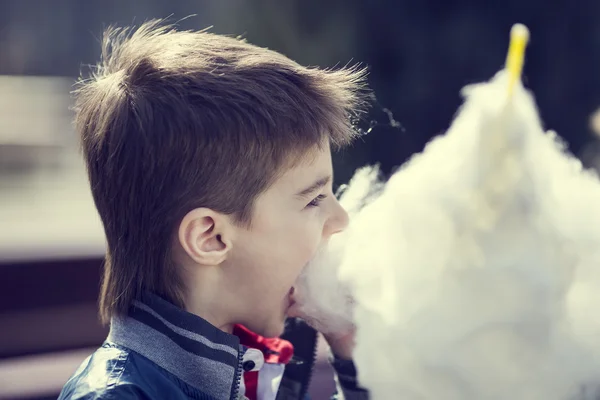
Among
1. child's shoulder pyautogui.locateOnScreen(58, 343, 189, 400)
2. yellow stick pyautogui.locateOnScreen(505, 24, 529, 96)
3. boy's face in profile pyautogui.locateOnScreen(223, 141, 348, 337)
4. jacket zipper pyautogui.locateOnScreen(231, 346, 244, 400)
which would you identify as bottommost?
child's shoulder pyautogui.locateOnScreen(58, 343, 189, 400)

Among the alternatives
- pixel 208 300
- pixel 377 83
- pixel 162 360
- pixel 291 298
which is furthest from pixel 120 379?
pixel 377 83

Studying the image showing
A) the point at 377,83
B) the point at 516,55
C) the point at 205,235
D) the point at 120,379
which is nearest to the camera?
the point at 516,55

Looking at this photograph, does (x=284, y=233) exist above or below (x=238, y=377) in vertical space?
above

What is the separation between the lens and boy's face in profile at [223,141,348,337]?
1098 millimetres

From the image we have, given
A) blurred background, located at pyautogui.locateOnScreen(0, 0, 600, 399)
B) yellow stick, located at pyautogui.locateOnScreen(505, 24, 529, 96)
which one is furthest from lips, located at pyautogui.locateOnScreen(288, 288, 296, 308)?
yellow stick, located at pyautogui.locateOnScreen(505, 24, 529, 96)

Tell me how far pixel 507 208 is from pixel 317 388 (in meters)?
1.12

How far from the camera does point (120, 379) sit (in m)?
0.99

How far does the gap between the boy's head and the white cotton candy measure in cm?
24

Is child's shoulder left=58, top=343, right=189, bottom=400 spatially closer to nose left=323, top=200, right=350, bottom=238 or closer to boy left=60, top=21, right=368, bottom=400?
boy left=60, top=21, right=368, bottom=400

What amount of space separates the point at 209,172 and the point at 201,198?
0.04 m

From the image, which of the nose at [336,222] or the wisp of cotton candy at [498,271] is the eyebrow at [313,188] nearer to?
the nose at [336,222]

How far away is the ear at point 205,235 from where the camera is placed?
A: 42.6 inches

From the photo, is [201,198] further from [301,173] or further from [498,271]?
[498,271]

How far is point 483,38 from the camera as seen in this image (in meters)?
2.46
